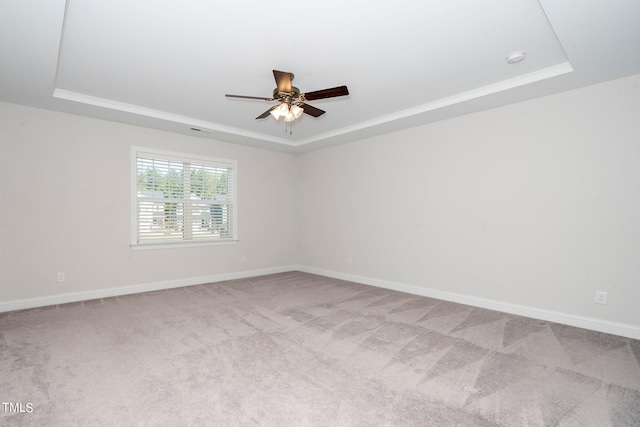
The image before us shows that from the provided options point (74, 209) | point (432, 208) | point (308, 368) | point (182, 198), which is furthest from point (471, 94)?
point (74, 209)

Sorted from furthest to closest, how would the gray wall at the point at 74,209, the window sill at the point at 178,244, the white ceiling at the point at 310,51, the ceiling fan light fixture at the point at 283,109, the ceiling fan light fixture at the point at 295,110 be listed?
the window sill at the point at 178,244
the gray wall at the point at 74,209
the ceiling fan light fixture at the point at 295,110
the ceiling fan light fixture at the point at 283,109
the white ceiling at the point at 310,51

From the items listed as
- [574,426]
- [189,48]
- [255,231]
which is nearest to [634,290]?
[574,426]

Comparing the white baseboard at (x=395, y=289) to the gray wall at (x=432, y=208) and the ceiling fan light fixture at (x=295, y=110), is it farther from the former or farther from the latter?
the ceiling fan light fixture at (x=295, y=110)

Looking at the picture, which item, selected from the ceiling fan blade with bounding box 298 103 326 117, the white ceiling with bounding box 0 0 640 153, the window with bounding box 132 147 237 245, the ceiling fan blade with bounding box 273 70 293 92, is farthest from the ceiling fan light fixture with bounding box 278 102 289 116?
the window with bounding box 132 147 237 245

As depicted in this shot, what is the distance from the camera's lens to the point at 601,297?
3.13 metres

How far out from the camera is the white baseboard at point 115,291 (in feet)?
12.4

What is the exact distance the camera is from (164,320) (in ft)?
A: 11.2

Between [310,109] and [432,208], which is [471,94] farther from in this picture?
[310,109]

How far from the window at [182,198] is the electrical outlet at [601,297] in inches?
208

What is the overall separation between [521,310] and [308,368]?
9.29 ft

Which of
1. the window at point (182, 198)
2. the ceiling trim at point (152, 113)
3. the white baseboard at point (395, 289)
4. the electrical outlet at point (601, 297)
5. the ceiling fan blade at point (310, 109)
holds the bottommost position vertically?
the white baseboard at point (395, 289)

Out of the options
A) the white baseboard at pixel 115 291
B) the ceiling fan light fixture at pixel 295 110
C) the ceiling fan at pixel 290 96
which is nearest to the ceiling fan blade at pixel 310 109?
the ceiling fan at pixel 290 96

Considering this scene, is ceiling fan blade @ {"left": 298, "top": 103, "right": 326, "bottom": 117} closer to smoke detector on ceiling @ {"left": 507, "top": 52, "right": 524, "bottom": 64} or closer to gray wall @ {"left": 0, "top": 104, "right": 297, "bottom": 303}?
smoke detector on ceiling @ {"left": 507, "top": 52, "right": 524, "bottom": 64}

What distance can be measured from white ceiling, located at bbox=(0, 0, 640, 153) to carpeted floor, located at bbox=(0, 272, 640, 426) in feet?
8.54
